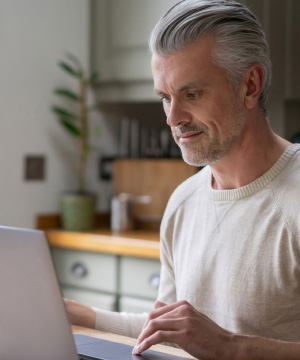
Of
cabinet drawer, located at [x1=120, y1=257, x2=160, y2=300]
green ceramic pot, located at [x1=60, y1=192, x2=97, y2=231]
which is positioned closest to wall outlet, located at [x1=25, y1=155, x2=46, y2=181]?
green ceramic pot, located at [x1=60, y1=192, x2=97, y2=231]

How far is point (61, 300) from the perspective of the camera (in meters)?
0.96

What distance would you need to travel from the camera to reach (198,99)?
1.27m

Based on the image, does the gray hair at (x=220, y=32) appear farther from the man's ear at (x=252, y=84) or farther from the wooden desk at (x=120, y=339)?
the wooden desk at (x=120, y=339)

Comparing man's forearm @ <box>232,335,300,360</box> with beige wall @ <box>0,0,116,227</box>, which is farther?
beige wall @ <box>0,0,116,227</box>

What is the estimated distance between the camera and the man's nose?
126cm

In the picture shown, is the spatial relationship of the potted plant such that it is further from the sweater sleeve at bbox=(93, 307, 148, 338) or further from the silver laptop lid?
the silver laptop lid

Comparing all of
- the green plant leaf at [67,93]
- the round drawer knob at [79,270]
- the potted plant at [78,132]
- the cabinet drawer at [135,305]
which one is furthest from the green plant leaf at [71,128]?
the cabinet drawer at [135,305]

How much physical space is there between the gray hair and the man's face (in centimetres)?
2

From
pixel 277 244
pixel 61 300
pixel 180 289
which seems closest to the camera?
pixel 61 300

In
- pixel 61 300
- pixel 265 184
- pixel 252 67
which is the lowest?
pixel 61 300

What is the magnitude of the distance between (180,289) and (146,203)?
1.55 m

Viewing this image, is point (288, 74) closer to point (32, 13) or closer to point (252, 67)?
point (32, 13)

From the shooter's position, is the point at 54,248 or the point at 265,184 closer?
the point at 265,184

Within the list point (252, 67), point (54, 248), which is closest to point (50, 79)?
point (54, 248)
